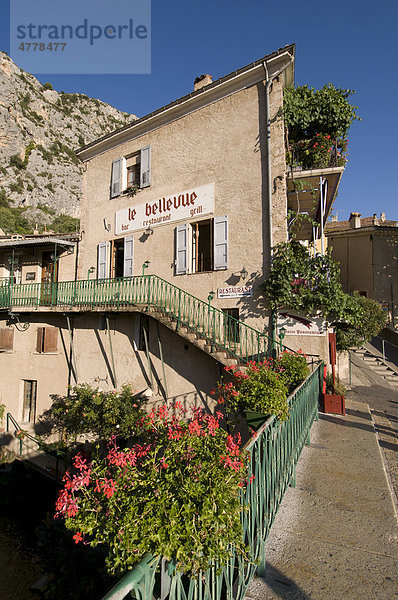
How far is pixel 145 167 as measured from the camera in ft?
34.7

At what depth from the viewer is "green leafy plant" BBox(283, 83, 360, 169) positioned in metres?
8.15

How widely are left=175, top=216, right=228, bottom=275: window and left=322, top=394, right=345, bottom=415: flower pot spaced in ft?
13.5

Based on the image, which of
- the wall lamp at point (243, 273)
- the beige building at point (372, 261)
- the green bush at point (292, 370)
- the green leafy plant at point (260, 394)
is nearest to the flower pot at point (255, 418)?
the green leafy plant at point (260, 394)

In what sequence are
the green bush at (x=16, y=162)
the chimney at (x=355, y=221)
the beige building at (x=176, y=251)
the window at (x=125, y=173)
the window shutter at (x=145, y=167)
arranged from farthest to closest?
1. the green bush at (x=16, y=162)
2. the chimney at (x=355, y=221)
3. the window at (x=125, y=173)
4. the window shutter at (x=145, y=167)
5. the beige building at (x=176, y=251)

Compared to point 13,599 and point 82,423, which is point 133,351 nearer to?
point 82,423

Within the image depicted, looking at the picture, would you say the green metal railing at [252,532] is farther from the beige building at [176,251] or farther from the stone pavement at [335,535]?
the beige building at [176,251]

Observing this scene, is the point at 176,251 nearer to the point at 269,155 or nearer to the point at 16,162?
the point at 269,155

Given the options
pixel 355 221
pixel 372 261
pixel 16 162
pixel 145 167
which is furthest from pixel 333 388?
pixel 16 162

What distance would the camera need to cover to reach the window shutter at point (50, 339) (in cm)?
1145

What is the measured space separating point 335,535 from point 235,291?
6.02 m

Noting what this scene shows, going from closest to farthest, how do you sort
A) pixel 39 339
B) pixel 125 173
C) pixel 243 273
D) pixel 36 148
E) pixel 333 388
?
pixel 333 388 < pixel 243 273 < pixel 125 173 < pixel 39 339 < pixel 36 148

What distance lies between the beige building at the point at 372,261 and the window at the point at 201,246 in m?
18.6

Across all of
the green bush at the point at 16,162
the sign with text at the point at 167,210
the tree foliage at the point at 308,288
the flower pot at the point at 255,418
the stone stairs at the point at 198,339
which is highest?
the green bush at the point at 16,162

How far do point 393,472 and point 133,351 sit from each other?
7.17 m
